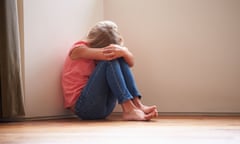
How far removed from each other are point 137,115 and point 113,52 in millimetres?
372

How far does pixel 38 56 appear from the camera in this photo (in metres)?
2.48

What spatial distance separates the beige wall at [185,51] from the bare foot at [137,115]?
49 cm

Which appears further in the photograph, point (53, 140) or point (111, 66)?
point (111, 66)

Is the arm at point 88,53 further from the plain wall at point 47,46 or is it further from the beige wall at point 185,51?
the beige wall at point 185,51

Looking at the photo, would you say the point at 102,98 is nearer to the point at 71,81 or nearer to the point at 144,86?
the point at 71,81

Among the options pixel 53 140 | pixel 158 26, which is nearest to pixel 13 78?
pixel 53 140

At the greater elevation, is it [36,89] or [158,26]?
[158,26]

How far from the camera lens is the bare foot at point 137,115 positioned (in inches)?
91.7

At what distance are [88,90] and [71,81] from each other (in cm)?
16

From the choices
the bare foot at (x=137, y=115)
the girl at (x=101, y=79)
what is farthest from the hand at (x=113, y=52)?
the bare foot at (x=137, y=115)

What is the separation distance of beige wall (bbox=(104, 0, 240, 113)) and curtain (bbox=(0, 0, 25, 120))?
86 cm

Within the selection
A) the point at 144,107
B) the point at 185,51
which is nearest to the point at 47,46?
the point at 144,107

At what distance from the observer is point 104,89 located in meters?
2.42

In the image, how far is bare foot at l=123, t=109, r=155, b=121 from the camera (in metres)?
2.33
